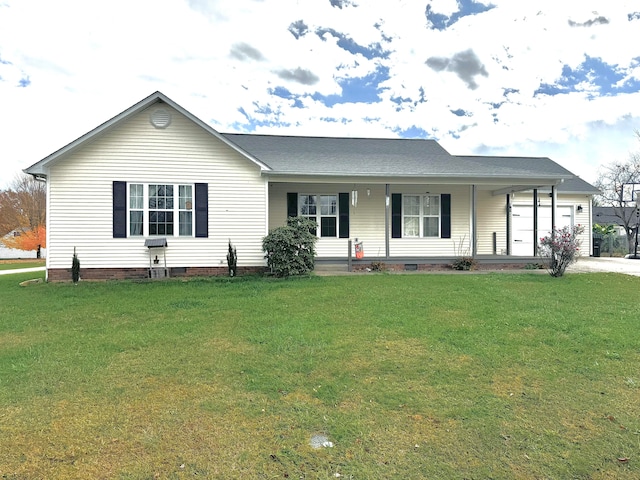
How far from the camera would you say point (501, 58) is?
17156mm

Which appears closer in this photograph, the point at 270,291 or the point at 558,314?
the point at 558,314

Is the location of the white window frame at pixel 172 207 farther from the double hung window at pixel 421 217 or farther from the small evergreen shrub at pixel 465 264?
the small evergreen shrub at pixel 465 264

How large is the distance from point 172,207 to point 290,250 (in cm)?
375

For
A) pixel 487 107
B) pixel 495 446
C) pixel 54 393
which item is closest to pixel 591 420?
pixel 495 446

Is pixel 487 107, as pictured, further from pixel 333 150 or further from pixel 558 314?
pixel 558 314

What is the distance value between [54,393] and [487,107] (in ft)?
76.8

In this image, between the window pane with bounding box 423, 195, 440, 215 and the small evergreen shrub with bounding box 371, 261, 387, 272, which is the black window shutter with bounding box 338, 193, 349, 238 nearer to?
the small evergreen shrub with bounding box 371, 261, 387, 272

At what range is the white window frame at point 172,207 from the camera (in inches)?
425

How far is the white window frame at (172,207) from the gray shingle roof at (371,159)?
6.99 ft

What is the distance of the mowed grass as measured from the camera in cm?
242

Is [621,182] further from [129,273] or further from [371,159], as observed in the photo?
[129,273]

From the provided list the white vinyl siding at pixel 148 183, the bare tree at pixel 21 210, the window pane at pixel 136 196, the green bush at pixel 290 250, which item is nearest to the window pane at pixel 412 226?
the green bush at pixel 290 250

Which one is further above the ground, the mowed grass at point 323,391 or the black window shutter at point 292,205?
the black window shutter at point 292,205

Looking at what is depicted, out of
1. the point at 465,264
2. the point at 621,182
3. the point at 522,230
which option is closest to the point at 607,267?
the point at 522,230
